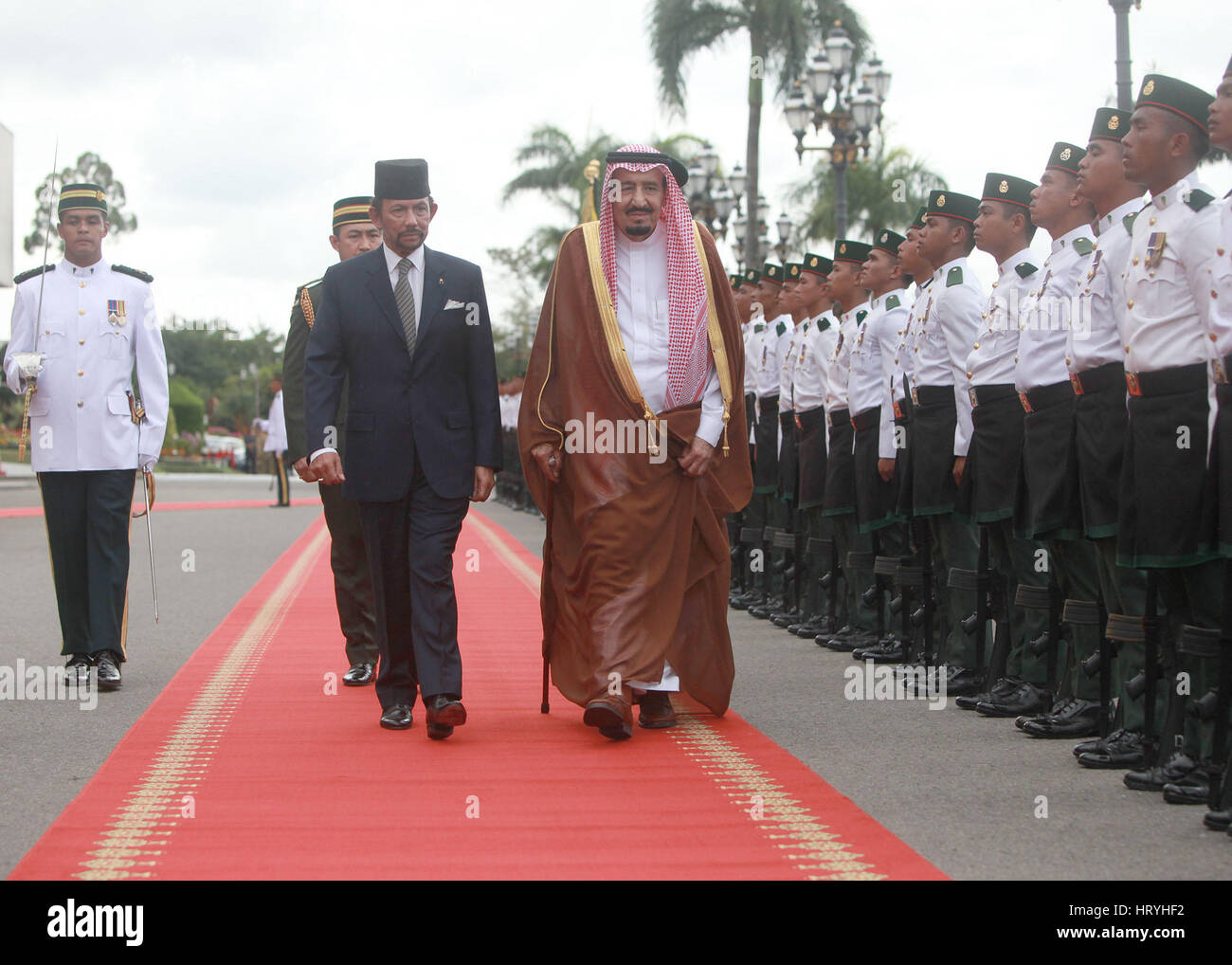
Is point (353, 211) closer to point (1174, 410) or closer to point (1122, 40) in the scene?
point (1174, 410)

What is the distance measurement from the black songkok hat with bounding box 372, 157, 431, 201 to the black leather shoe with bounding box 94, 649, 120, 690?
9.34 feet

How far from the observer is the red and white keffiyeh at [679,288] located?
7047 mm

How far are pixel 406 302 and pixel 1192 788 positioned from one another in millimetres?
3747

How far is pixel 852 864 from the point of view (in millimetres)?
4562

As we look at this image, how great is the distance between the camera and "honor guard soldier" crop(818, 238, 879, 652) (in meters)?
9.58

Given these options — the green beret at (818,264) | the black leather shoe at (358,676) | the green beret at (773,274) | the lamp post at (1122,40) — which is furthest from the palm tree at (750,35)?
the black leather shoe at (358,676)

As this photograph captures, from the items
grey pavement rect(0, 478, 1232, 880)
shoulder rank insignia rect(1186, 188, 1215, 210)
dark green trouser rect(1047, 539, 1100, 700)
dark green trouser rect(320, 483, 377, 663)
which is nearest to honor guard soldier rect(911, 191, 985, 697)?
grey pavement rect(0, 478, 1232, 880)

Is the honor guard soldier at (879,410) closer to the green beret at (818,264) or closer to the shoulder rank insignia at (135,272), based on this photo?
the green beret at (818,264)

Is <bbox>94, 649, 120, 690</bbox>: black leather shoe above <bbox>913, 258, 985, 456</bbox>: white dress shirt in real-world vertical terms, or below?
below

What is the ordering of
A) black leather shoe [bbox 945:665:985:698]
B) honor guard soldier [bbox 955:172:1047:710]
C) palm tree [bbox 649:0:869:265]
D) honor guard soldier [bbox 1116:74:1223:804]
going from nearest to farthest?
honor guard soldier [bbox 1116:74:1223:804]
honor guard soldier [bbox 955:172:1047:710]
black leather shoe [bbox 945:665:985:698]
palm tree [bbox 649:0:869:265]

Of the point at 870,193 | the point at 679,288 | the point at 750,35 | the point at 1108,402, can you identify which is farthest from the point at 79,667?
the point at 870,193

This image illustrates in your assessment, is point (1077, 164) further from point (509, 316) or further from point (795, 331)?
point (509, 316)

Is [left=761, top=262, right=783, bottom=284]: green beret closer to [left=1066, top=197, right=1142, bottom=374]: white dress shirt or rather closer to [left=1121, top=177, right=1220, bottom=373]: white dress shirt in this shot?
[left=1066, top=197, right=1142, bottom=374]: white dress shirt

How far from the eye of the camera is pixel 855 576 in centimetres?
962
